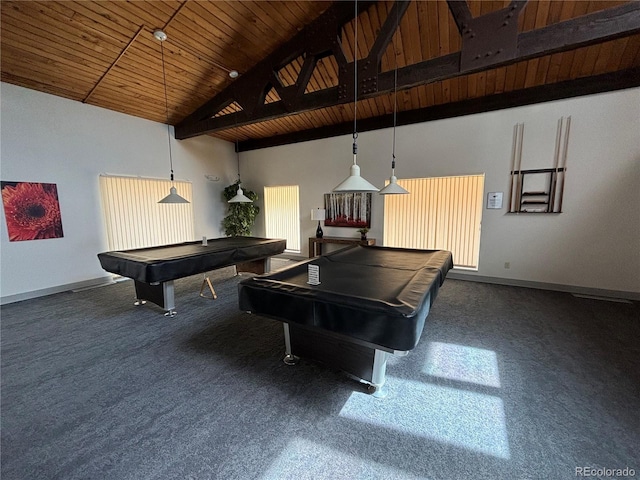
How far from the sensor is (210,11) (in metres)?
3.42

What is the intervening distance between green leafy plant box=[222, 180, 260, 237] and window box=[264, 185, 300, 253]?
0.44m

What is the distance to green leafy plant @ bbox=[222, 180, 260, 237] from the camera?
701 centimetres

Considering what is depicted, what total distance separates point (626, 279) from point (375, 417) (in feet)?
15.9

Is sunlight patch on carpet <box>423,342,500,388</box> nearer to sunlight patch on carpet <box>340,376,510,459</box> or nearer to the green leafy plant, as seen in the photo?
sunlight patch on carpet <box>340,376,510,459</box>

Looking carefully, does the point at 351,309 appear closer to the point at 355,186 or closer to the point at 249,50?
the point at 355,186

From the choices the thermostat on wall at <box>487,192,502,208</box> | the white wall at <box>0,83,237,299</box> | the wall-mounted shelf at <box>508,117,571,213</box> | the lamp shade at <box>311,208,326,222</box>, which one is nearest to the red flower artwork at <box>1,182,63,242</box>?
the white wall at <box>0,83,237,299</box>

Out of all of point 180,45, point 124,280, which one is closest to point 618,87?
point 180,45

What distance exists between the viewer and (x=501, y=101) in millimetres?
4367

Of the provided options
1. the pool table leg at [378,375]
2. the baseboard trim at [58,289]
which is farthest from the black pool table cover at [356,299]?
the baseboard trim at [58,289]

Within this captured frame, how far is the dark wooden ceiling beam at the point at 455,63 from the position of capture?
8.38ft

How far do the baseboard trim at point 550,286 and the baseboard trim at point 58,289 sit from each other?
6.82 m

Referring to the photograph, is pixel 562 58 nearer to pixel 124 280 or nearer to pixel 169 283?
pixel 169 283

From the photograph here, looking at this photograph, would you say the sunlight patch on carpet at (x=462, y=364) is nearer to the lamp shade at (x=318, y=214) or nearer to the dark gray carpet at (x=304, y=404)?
the dark gray carpet at (x=304, y=404)

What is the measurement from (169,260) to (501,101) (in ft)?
19.0
